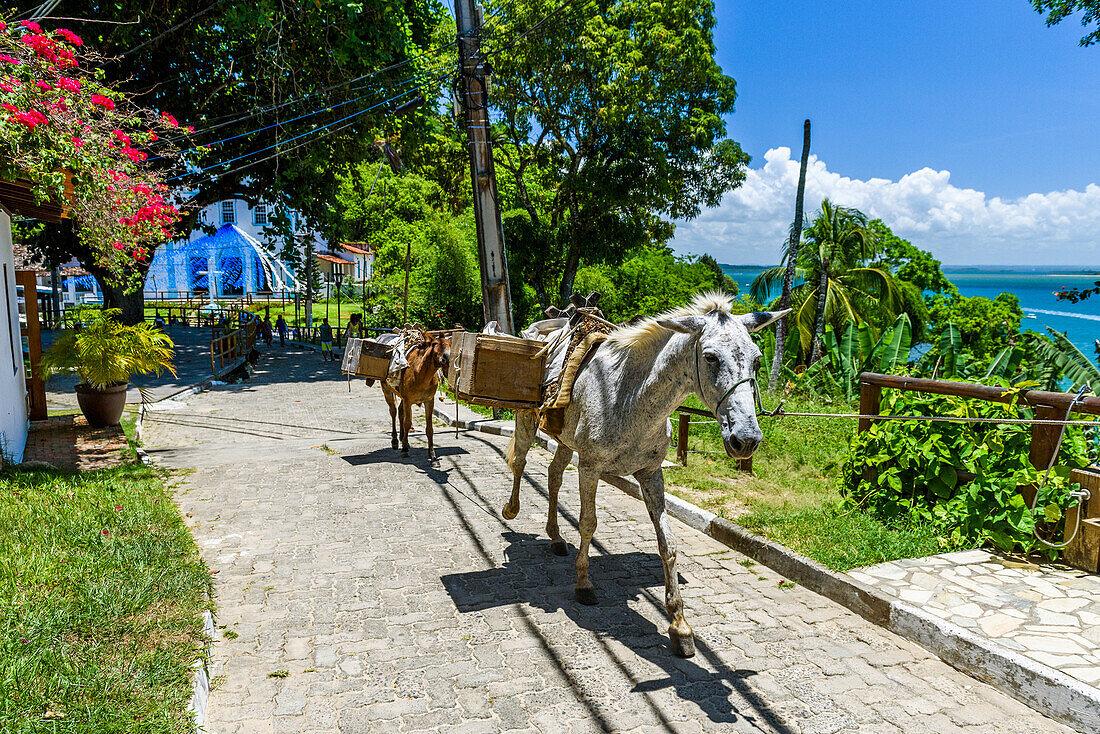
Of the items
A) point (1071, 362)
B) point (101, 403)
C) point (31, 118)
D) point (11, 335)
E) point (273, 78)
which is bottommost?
point (101, 403)

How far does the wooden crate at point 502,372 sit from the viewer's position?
5.05 metres

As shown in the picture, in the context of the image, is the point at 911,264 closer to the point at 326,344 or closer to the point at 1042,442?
the point at 326,344

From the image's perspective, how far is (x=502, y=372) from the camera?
5.09m

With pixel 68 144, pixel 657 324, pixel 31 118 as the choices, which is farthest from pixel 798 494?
pixel 31 118

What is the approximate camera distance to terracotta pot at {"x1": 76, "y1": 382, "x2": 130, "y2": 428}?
1061cm

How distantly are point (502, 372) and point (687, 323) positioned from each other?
1686 mm

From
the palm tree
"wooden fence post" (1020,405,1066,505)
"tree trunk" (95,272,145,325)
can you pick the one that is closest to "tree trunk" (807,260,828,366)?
the palm tree

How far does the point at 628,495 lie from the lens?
7.86 metres

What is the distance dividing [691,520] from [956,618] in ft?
8.70

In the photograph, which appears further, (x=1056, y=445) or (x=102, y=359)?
(x=102, y=359)

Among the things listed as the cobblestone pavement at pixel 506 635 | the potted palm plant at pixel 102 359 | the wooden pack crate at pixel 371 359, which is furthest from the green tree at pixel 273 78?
the cobblestone pavement at pixel 506 635

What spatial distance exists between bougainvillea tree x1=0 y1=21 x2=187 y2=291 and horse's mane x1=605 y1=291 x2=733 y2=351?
5.32 metres

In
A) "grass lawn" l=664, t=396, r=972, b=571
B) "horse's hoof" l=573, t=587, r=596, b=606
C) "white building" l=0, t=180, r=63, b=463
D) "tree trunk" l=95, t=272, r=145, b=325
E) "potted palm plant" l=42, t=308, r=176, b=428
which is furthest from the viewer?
"tree trunk" l=95, t=272, r=145, b=325

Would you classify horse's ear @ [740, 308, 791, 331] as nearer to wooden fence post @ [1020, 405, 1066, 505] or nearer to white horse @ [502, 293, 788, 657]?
white horse @ [502, 293, 788, 657]
